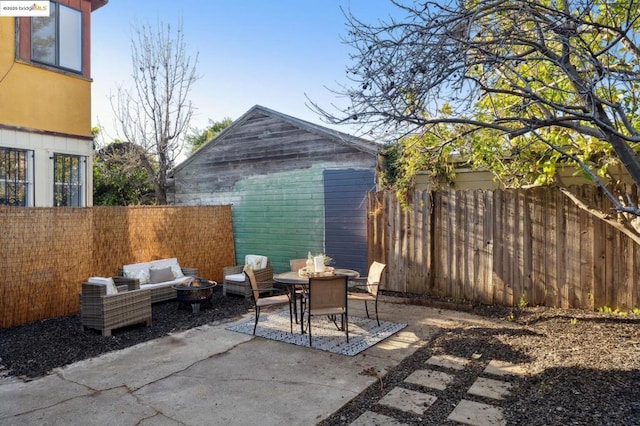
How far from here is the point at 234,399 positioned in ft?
11.7

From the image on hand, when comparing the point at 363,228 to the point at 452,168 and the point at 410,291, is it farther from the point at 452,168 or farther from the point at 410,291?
the point at 452,168

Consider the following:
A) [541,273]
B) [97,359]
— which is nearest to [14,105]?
[97,359]

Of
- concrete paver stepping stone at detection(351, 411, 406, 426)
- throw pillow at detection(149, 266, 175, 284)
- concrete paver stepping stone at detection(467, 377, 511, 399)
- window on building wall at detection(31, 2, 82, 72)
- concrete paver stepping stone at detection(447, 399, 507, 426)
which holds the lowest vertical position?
concrete paver stepping stone at detection(351, 411, 406, 426)

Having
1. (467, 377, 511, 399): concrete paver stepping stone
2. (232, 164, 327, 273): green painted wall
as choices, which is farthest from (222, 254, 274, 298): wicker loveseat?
(467, 377, 511, 399): concrete paver stepping stone

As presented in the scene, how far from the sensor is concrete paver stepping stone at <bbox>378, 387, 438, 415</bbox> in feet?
11.0

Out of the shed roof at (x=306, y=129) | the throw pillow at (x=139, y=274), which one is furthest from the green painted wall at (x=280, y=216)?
the throw pillow at (x=139, y=274)

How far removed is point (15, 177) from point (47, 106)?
143 centimetres

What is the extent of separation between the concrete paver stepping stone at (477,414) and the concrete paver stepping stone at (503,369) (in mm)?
768

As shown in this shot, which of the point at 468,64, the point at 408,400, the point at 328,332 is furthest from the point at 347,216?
the point at 468,64

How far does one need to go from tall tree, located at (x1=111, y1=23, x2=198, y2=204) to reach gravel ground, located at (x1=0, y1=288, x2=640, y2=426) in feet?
19.4

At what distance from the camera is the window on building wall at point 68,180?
7820 mm

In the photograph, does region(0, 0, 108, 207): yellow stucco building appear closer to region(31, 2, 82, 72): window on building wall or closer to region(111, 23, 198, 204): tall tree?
region(31, 2, 82, 72): window on building wall

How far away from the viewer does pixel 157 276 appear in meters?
7.59

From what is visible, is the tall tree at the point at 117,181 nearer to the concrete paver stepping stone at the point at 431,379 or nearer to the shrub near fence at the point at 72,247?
the shrub near fence at the point at 72,247
